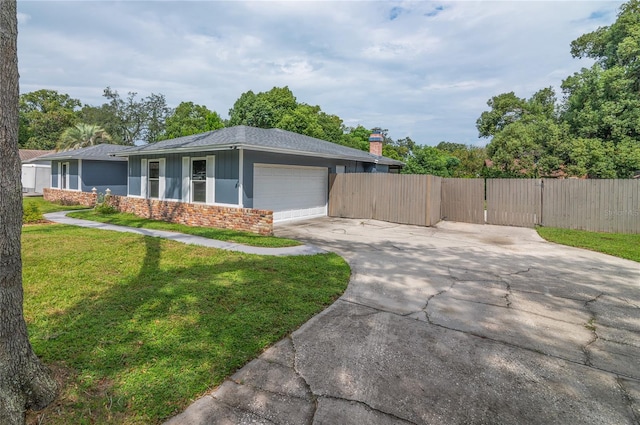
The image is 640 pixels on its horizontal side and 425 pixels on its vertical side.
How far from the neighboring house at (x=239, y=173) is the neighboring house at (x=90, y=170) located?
5.69m

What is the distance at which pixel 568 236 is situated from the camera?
10.4m

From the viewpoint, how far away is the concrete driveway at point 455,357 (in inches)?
97.4

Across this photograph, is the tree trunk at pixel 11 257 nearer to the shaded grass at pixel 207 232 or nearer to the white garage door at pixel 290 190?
the shaded grass at pixel 207 232

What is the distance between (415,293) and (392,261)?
6.47 ft

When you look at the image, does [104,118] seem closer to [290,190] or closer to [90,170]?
[90,170]

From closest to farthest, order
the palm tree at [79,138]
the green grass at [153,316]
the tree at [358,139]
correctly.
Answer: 1. the green grass at [153,316]
2. the palm tree at [79,138]
3. the tree at [358,139]

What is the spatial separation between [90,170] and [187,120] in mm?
24979

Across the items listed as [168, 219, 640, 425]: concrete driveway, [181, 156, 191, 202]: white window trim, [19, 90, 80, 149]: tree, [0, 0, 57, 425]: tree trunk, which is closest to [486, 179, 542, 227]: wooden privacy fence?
[168, 219, 640, 425]: concrete driveway

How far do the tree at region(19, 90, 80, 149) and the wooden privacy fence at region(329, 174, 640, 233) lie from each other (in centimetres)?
4547

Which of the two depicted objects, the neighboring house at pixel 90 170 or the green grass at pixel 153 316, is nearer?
the green grass at pixel 153 316

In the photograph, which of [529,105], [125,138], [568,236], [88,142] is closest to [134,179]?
[568,236]

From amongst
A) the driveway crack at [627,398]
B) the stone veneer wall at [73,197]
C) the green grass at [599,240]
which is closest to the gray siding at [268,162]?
the green grass at [599,240]

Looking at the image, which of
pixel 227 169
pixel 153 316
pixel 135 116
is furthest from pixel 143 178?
pixel 135 116

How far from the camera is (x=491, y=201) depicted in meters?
13.2
